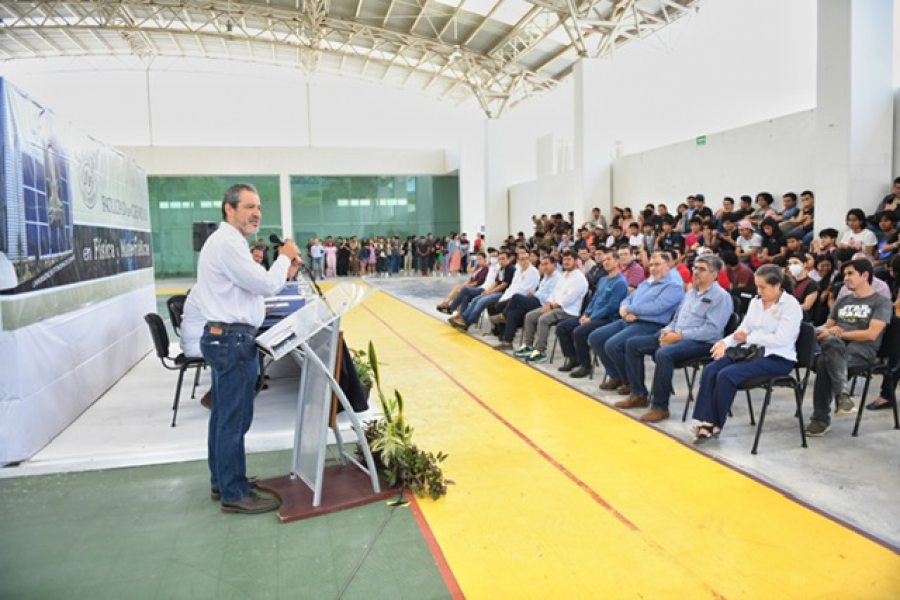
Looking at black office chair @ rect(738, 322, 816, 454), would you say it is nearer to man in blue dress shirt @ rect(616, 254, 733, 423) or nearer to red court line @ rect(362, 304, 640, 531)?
man in blue dress shirt @ rect(616, 254, 733, 423)

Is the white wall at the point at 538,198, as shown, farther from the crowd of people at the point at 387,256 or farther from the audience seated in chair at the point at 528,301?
the audience seated in chair at the point at 528,301

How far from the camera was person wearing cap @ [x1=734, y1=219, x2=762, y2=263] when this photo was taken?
7.80 metres

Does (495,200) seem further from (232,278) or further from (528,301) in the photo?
(232,278)

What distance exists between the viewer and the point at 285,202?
74.0ft

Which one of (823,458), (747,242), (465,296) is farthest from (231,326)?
(747,242)

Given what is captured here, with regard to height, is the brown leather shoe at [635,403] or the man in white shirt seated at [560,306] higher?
the man in white shirt seated at [560,306]

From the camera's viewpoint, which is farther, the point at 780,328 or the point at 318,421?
the point at 780,328

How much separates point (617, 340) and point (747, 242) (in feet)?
13.5

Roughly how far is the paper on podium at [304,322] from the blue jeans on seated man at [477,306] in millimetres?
5236

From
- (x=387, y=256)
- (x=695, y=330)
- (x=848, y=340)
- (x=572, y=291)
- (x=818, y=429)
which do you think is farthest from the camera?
(x=387, y=256)

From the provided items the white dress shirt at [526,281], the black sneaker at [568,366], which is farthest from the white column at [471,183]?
the black sneaker at [568,366]

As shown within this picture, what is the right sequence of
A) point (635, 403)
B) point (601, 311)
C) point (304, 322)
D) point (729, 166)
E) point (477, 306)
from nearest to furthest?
point (304, 322) → point (635, 403) → point (601, 311) → point (477, 306) → point (729, 166)

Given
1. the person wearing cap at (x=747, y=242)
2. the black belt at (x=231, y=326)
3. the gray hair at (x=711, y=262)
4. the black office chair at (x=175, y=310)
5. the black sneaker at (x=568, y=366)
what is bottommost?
the black sneaker at (x=568, y=366)

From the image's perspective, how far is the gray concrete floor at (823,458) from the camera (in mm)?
3020
